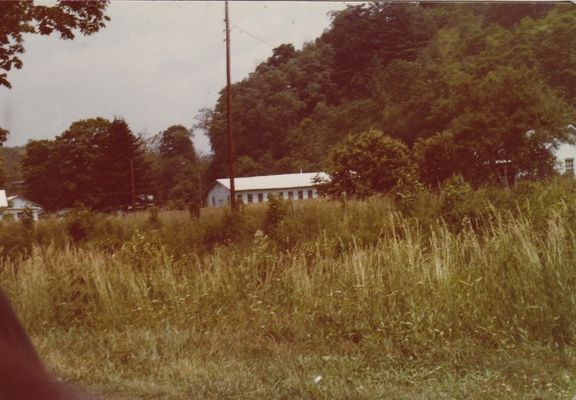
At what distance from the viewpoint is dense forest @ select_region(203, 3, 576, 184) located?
4.57 meters

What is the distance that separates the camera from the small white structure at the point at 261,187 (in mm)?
4828

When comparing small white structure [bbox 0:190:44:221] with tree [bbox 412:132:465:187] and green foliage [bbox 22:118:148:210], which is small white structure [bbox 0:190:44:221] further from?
tree [bbox 412:132:465:187]

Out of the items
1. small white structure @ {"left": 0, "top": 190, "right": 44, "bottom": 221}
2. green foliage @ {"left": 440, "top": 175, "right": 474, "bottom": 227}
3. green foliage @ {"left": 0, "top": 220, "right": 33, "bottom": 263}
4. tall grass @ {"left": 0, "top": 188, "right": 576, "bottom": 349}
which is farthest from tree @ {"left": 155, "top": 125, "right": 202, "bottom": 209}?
green foliage @ {"left": 440, "top": 175, "right": 474, "bottom": 227}

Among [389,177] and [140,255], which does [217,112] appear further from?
[140,255]

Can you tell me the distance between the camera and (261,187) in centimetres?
488

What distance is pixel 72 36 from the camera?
167 inches

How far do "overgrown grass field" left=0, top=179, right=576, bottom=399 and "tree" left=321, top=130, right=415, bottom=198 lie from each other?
52 cm

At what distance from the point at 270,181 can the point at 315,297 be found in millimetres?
2096

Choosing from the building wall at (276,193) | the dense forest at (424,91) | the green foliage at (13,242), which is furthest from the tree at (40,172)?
the green foliage at (13,242)

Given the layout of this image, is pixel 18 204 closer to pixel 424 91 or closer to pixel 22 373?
pixel 22 373

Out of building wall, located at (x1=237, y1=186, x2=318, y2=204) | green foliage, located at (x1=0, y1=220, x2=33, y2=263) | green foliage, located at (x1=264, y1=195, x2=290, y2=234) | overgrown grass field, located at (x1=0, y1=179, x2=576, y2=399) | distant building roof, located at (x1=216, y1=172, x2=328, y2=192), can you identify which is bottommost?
overgrown grass field, located at (x1=0, y1=179, x2=576, y2=399)

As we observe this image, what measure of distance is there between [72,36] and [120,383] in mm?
2600

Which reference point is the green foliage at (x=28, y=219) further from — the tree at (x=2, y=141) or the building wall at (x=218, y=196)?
the building wall at (x=218, y=196)

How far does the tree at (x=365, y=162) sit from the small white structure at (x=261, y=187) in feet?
0.78
